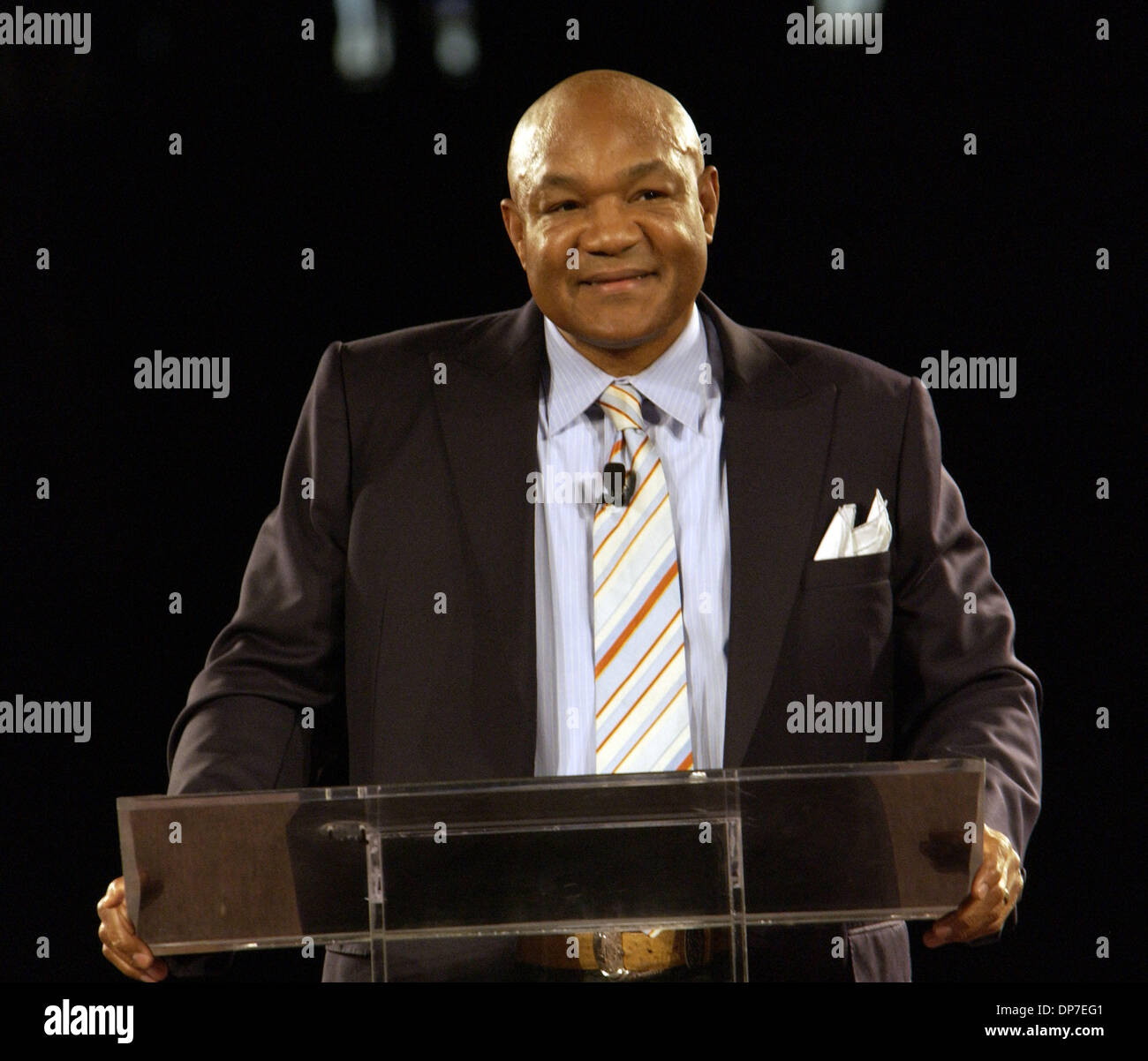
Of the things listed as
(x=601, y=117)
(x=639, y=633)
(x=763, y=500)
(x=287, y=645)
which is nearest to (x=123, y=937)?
(x=287, y=645)

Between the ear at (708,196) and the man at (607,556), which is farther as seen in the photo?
the ear at (708,196)

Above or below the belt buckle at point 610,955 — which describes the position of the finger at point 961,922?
above

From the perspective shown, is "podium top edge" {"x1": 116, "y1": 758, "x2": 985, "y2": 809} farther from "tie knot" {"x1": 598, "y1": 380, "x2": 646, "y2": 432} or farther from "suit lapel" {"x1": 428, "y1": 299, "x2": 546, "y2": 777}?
"tie knot" {"x1": 598, "y1": 380, "x2": 646, "y2": 432}

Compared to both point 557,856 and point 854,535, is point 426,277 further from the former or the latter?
point 557,856

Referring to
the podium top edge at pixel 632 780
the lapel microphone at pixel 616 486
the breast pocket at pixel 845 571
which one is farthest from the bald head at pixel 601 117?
the podium top edge at pixel 632 780

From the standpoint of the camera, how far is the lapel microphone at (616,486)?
194 cm

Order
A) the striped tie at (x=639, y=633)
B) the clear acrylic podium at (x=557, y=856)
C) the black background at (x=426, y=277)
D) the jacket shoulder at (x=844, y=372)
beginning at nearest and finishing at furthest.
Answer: the clear acrylic podium at (x=557, y=856), the striped tie at (x=639, y=633), the jacket shoulder at (x=844, y=372), the black background at (x=426, y=277)

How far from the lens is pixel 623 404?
2025 mm

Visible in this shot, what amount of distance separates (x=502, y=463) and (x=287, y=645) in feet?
1.11

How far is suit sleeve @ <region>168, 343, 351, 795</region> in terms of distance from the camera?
187cm

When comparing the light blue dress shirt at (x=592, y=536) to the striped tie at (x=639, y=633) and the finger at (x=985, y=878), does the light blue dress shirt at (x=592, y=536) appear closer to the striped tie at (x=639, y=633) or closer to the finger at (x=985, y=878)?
the striped tie at (x=639, y=633)

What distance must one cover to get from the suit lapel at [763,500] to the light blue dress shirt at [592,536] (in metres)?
0.03

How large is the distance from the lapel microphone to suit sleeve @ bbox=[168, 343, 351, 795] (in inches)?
13.3

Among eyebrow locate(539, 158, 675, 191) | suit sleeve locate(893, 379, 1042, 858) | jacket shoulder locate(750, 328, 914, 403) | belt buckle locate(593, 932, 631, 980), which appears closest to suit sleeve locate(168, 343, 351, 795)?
eyebrow locate(539, 158, 675, 191)
